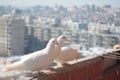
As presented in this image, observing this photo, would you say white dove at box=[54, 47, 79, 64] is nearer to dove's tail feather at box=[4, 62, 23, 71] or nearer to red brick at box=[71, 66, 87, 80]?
red brick at box=[71, 66, 87, 80]

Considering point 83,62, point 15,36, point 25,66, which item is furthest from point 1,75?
point 15,36

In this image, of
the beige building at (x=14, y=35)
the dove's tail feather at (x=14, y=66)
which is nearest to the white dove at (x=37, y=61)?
the dove's tail feather at (x=14, y=66)

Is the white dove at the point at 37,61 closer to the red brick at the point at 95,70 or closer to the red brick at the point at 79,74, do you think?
the red brick at the point at 79,74

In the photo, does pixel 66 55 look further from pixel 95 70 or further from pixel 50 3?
pixel 50 3

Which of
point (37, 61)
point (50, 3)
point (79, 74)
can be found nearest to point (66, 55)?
point (79, 74)

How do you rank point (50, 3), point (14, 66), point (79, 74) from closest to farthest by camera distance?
1. point (14, 66)
2. point (79, 74)
3. point (50, 3)

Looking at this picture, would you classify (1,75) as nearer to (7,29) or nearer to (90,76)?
(90,76)
